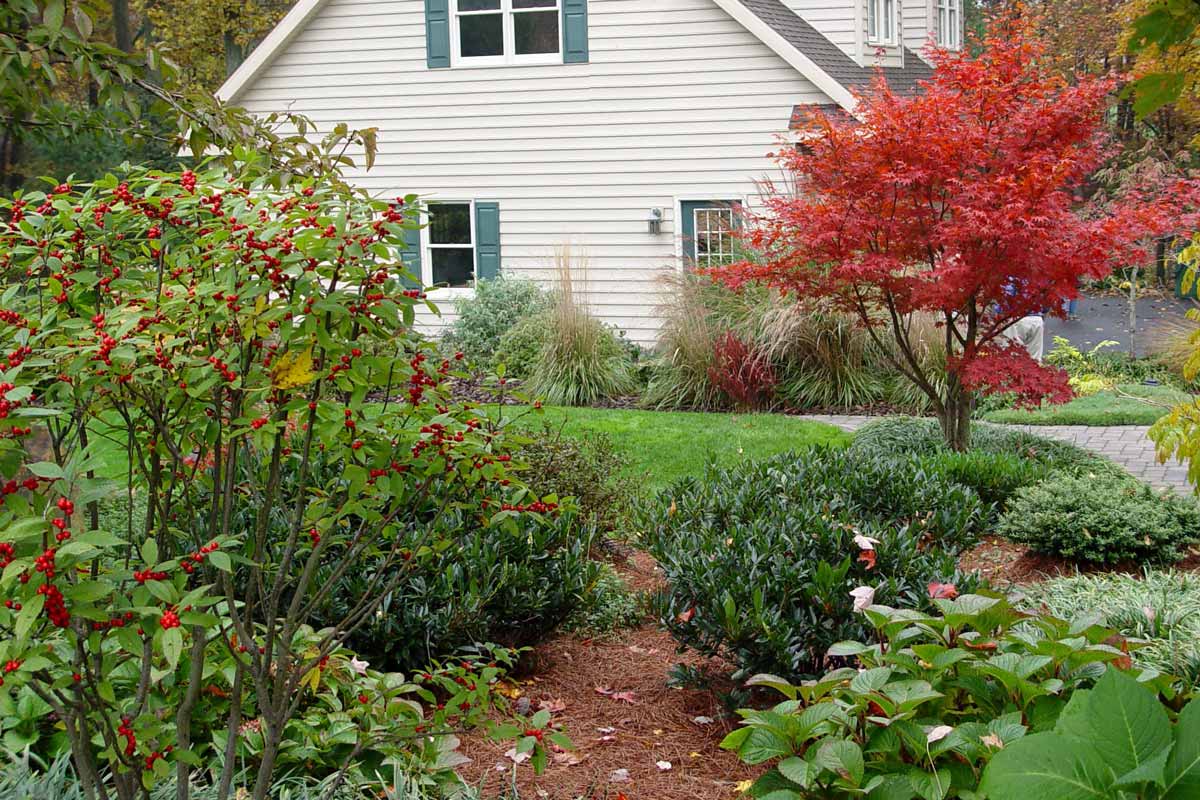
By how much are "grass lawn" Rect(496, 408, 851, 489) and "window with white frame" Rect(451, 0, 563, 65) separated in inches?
251

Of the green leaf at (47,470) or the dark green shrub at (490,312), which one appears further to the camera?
the dark green shrub at (490,312)

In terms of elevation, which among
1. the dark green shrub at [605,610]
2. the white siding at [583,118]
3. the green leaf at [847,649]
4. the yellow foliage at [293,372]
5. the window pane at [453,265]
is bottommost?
the dark green shrub at [605,610]

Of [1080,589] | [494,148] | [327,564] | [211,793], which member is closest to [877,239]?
[1080,589]

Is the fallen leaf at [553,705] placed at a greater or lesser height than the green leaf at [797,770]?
lesser

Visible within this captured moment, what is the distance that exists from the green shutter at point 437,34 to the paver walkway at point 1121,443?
7.96m

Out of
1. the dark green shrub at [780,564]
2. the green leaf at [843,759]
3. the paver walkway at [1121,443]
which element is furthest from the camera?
the paver walkway at [1121,443]

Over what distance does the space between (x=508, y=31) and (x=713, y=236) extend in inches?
158

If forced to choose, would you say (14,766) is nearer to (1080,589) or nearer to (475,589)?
(475,589)

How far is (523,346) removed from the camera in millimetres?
13734

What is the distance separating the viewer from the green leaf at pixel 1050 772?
6.18 feet

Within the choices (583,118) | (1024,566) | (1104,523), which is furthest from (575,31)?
(1104,523)

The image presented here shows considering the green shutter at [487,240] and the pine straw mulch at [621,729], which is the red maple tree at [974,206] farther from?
the green shutter at [487,240]

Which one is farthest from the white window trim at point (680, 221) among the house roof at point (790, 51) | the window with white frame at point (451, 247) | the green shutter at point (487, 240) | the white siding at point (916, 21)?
the white siding at point (916, 21)

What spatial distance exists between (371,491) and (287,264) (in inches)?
22.2
